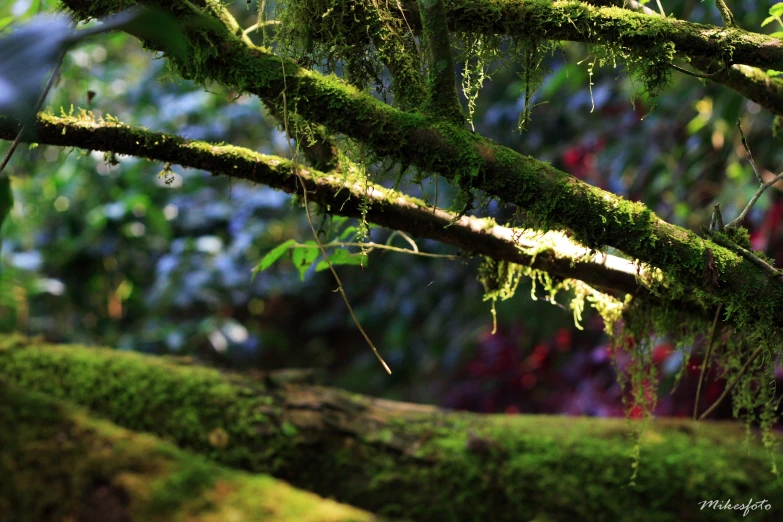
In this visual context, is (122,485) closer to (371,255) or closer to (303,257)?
(303,257)

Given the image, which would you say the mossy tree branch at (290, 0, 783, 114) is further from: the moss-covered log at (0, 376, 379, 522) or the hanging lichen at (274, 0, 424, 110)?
the moss-covered log at (0, 376, 379, 522)

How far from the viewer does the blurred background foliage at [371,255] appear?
2834 mm

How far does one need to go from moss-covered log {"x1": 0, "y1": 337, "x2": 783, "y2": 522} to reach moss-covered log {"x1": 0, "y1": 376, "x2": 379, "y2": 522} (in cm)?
10

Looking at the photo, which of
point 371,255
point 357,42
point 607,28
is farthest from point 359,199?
point 371,255

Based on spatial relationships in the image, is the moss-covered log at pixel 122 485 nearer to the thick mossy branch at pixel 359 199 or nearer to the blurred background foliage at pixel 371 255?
the thick mossy branch at pixel 359 199

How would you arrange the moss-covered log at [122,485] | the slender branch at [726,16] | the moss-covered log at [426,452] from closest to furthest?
1. the slender branch at [726,16]
2. the moss-covered log at [122,485]
3. the moss-covered log at [426,452]

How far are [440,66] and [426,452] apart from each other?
102 centimetres

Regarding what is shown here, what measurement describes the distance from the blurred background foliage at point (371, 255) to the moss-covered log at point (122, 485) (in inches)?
58.7

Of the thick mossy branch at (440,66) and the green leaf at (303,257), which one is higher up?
the thick mossy branch at (440,66)

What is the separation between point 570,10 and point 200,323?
258 centimetres

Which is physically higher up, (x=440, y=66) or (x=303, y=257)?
(x=440, y=66)

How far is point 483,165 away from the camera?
892 mm

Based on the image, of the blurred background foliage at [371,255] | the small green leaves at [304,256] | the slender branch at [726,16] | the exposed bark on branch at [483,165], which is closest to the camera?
the exposed bark on branch at [483,165]

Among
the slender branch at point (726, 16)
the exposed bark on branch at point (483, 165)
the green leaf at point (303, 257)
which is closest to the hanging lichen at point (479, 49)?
the exposed bark on branch at point (483, 165)
